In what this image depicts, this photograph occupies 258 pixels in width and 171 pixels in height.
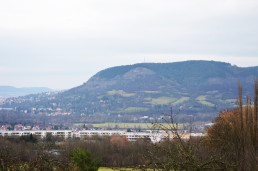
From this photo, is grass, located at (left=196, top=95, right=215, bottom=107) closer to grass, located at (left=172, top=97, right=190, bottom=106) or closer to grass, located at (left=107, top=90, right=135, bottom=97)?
grass, located at (left=172, top=97, right=190, bottom=106)

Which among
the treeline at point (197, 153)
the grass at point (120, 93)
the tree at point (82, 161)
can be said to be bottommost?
the tree at point (82, 161)

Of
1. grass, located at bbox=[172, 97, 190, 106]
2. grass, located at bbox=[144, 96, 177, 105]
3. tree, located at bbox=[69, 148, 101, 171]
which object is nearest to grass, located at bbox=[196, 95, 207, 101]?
grass, located at bbox=[172, 97, 190, 106]

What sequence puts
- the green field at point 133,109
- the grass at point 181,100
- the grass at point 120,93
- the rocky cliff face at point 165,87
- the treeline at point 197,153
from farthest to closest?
1. the grass at point 120,93
2. the rocky cliff face at point 165,87
3. the grass at point 181,100
4. the green field at point 133,109
5. the treeline at point 197,153

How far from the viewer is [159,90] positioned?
503 feet

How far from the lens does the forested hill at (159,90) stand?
127 meters

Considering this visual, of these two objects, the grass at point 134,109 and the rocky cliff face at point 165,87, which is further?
the rocky cliff face at point 165,87

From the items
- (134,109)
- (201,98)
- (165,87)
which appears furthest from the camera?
(165,87)

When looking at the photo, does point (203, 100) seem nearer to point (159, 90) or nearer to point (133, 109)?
point (159, 90)

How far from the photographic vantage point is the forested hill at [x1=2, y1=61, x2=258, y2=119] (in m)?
127

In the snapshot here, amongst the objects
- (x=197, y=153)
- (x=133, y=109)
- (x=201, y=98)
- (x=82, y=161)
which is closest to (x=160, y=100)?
(x=133, y=109)

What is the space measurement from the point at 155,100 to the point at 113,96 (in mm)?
16849

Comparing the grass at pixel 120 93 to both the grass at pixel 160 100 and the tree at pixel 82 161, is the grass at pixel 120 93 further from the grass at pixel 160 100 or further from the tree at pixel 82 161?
the tree at pixel 82 161

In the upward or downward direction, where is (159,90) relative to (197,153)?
upward

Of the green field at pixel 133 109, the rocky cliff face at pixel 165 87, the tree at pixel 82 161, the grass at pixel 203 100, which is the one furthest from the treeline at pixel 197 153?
the grass at pixel 203 100
